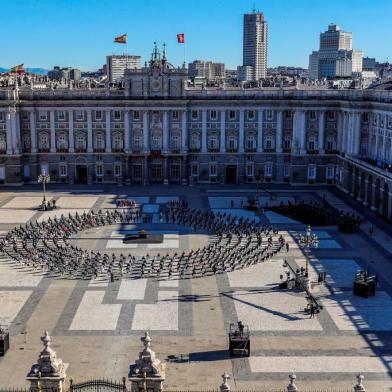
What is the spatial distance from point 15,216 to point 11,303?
3184 centimetres

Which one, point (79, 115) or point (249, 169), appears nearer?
point (79, 115)

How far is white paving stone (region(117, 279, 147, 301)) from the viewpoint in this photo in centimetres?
4844

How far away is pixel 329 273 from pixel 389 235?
17039mm

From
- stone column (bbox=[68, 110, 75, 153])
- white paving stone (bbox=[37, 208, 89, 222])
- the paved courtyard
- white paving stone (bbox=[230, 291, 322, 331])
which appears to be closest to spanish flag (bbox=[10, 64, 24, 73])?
stone column (bbox=[68, 110, 75, 153])

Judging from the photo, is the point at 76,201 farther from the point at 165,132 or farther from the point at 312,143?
the point at 312,143

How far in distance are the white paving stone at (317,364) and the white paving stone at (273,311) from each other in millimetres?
4603

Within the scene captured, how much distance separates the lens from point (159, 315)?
147ft

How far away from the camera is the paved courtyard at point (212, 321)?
36.2 metres

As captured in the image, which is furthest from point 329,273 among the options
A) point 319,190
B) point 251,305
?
point 319,190

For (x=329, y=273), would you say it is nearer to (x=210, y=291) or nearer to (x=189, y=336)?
(x=210, y=291)

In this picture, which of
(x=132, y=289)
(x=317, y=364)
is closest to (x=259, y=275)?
(x=132, y=289)

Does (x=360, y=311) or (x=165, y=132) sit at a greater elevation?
(x=165, y=132)

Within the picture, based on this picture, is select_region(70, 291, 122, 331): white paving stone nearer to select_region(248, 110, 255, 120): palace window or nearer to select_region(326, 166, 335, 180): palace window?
select_region(248, 110, 255, 120): palace window

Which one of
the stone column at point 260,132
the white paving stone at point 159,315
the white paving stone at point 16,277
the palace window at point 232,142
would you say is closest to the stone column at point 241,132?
the palace window at point 232,142
